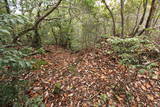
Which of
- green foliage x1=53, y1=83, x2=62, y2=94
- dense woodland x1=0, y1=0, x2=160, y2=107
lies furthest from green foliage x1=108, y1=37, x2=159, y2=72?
green foliage x1=53, y1=83, x2=62, y2=94

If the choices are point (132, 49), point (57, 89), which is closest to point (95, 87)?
point (57, 89)

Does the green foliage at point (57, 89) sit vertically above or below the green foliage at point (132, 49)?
below

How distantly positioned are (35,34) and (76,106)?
4582 mm

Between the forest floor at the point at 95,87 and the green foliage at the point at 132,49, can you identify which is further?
the forest floor at the point at 95,87

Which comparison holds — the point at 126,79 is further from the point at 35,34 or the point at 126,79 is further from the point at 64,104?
the point at 35,34

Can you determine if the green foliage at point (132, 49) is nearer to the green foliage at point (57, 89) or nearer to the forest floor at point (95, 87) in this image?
the forest floor at point (95, 87)

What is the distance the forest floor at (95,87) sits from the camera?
2.00 m

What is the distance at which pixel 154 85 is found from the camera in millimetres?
2367

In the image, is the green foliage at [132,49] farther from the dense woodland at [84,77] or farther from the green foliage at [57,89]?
the green foliage at [57,89]

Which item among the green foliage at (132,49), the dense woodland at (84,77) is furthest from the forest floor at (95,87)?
the green foliage at (132,49)

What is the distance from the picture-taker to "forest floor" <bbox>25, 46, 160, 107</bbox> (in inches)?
78.7

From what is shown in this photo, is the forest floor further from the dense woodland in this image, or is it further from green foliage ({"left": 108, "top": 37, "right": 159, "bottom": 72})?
green foliage ({"left": 108, "top": 37, "right": 159, "bottom": 72})

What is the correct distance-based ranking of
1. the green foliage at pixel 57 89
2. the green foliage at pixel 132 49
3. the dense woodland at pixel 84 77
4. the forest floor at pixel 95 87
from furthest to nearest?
the green foliage at pixel 57 89 < the forest floor at pixel 95 87 < the green foliage at pixel 132 49 < the dense woodland at pixel 84 77

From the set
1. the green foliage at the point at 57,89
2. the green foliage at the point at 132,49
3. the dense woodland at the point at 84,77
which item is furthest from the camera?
the green foliage at the point at 57,89
